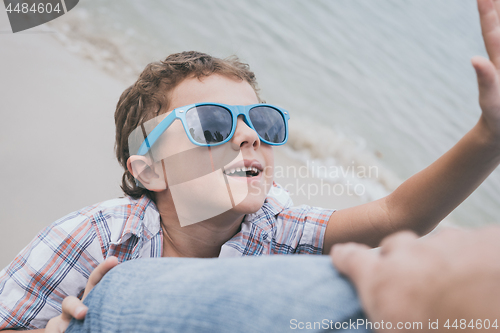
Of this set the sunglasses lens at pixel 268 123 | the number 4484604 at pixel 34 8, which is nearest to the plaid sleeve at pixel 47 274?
the sunglasses lens at pixel 268 123

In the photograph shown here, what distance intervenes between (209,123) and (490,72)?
1.04 m

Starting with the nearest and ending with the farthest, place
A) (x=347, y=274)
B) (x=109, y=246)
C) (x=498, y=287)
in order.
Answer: (x=498, y=287) → (x=347, y=274) → (x=109, y=246)

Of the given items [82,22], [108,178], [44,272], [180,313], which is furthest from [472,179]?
[82,22]

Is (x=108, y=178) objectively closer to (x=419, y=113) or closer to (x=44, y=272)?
(x=44, y=272)

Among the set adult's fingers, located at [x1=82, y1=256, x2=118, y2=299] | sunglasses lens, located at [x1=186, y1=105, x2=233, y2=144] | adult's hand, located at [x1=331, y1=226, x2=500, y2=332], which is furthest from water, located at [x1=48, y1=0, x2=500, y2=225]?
adult's hand, located at [x1=331, y1=226, x2=500, y2=332]

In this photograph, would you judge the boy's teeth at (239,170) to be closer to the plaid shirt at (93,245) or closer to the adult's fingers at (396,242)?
the plaid shirt at (93,245)

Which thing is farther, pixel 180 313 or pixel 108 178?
pixel 108 178

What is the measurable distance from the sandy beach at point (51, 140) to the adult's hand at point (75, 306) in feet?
4.24

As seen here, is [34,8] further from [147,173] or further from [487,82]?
[487,82]

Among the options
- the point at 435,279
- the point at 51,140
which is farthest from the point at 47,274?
the point at 51,140

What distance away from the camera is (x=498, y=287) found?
0.53 metres

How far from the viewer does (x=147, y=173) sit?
1.81 meters

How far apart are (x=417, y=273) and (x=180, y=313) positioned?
1.74ft

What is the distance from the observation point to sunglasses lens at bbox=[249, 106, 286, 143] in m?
1.66
